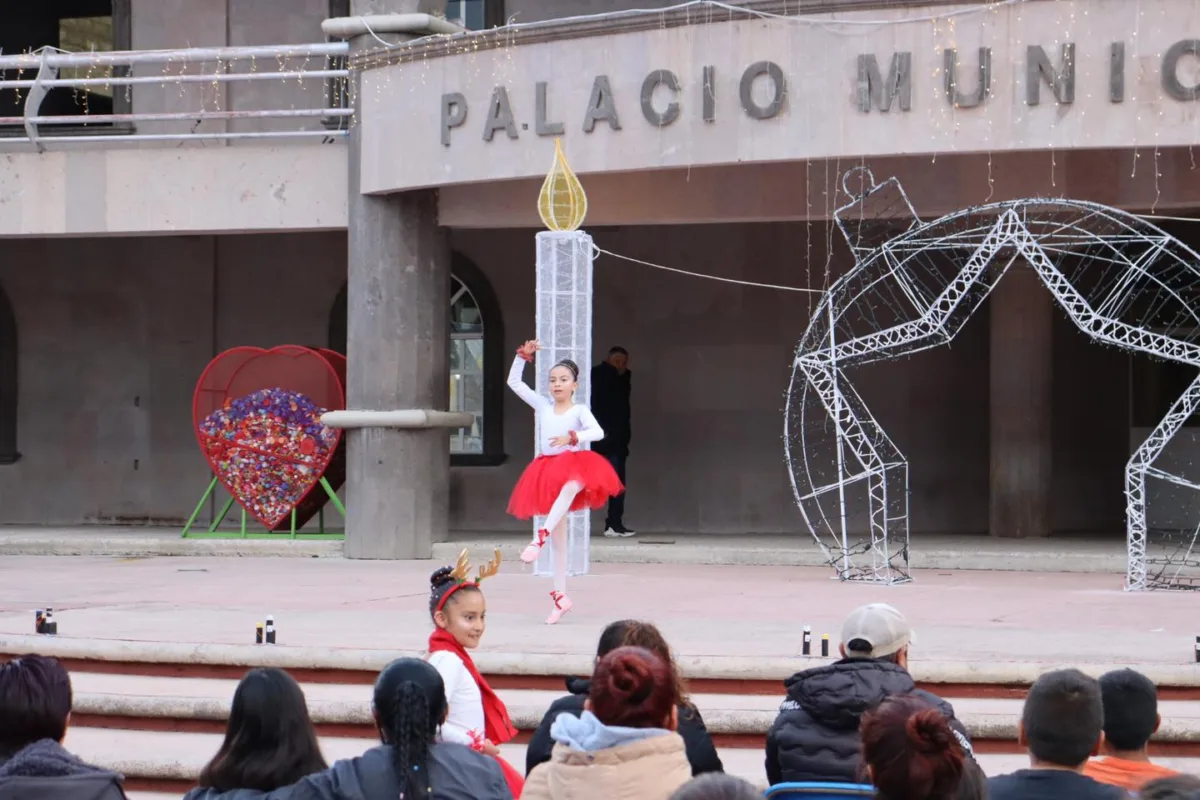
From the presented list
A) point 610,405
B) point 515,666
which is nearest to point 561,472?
point 515,666

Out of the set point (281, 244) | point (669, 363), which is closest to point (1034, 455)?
point (669, 363)

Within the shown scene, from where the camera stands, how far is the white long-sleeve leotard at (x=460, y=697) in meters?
6.20

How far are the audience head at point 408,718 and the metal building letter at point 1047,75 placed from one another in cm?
1020

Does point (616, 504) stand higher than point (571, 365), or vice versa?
point (571, 365)

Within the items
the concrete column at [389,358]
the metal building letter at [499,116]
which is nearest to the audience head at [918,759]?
the metal building letter at [499,116]

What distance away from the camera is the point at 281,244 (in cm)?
2058

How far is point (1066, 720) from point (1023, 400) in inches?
529

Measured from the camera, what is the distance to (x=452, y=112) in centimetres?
1569

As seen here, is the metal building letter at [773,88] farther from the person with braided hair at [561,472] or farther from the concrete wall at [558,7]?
the concrete wall at [558,7]

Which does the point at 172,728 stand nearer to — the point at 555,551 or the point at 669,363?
the point at 555,551

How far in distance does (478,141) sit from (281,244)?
574cm

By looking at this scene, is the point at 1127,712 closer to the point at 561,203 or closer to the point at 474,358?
the point at 561,203

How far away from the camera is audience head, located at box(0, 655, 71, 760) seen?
462cm

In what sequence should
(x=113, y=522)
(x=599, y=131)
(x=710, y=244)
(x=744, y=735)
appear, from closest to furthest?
1. (x=744, y=735)
2. (x=599, y=131)
3. (x=710, y=244)
4. (x=113, y=522)
